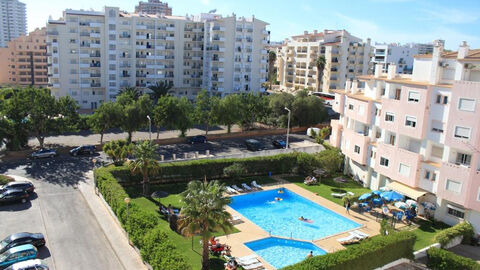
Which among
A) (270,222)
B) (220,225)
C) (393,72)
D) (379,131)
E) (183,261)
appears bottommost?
(270,222)

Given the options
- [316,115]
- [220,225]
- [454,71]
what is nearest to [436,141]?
[454,71]

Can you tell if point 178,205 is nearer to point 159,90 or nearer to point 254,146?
point 254,146

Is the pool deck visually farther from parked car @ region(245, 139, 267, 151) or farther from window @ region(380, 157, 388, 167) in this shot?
parked car @ region(245, 139, 267, 151)

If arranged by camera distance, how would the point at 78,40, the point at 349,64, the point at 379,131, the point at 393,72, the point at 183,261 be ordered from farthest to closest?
1. the point at 349,64
2. the point at 78,40
3. the point at 379,131
4. the point at 393,72
5. the point at 183,261

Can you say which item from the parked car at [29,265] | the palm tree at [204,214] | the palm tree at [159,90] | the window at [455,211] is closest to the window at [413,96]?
the window at [455,211]

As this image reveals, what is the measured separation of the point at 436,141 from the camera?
42.6m

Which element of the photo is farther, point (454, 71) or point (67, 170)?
point (67, 170)

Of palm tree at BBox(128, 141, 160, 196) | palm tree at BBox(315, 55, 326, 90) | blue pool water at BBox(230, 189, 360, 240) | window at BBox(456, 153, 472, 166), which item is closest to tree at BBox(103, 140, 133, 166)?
palm tree at BBox(128, 141, 160, 196)

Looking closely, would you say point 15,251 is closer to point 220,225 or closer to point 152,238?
point 152,238

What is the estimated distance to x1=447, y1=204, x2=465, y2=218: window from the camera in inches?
1611

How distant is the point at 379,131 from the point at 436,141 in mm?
9742

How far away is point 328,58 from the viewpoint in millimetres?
124562

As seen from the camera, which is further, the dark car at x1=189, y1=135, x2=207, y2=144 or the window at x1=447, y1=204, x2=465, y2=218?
the dark car at x1=189, y1=135, x2=207, y2=144

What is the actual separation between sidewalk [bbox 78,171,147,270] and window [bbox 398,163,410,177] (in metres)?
30.4
